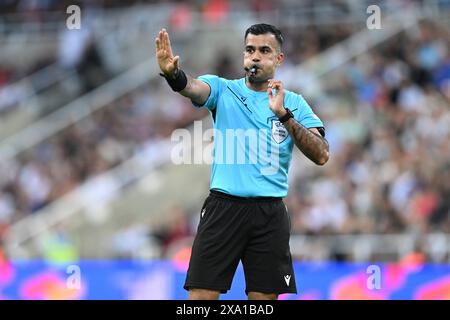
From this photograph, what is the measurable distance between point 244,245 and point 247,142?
664 mm

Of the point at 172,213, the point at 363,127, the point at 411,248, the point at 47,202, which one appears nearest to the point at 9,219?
the point at 47,202

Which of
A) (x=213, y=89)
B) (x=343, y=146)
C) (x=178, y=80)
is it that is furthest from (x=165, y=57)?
(x=343, y=146)

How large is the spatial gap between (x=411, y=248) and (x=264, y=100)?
6586 mm

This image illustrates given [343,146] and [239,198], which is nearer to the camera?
[239,198]

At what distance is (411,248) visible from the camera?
13.3 metres

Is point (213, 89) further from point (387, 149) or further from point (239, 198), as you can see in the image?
point (387, 149)

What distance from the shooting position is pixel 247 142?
23.3 ft

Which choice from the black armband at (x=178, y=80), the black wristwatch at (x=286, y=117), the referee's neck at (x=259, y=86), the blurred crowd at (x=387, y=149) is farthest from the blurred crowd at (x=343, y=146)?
the black armband at (x=178, y=80)

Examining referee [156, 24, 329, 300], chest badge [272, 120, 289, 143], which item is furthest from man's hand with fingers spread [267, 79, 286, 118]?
chest badge [272, 120, 289, 143]

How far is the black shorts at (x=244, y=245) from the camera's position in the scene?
6.98 m

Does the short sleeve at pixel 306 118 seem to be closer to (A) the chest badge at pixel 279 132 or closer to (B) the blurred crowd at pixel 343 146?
(A) the chest badge at pixel 279 132

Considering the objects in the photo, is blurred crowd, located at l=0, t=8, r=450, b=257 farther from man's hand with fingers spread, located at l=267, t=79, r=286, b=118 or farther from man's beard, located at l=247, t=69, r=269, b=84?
man's hand with fingers spread, located at l=267, t=79, r=286, b=118

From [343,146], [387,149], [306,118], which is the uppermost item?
[343,146]

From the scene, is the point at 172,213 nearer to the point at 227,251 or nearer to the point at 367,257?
the point at 367,257
